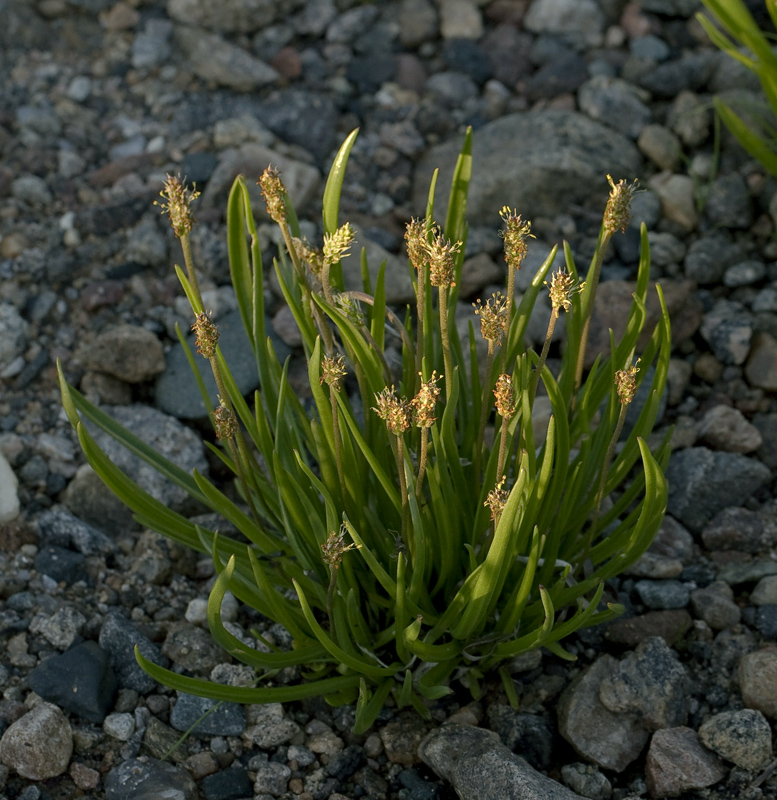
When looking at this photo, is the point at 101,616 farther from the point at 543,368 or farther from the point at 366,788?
the point at 543,368

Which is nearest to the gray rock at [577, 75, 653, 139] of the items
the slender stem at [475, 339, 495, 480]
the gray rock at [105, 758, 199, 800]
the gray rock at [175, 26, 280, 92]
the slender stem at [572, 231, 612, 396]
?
the gray rock at [175, 26, 280, 92]

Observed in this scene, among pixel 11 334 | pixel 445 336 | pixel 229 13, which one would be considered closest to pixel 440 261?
pixel 445 336

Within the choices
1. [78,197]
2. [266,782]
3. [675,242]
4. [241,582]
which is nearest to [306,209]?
[78,197]

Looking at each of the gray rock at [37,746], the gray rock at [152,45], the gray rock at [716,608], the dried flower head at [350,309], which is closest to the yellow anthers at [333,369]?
the dried flower head at [350,309]

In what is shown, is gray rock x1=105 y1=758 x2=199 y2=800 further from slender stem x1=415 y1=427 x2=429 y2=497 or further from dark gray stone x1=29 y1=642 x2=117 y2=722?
slender stem x1=415 y1=427 x2=429 y2=497

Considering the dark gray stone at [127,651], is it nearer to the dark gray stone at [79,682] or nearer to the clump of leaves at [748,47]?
the dark gray stone at [79,682]

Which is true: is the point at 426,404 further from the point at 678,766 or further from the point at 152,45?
the point at 152,45

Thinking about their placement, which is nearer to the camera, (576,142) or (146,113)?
(576,142)
